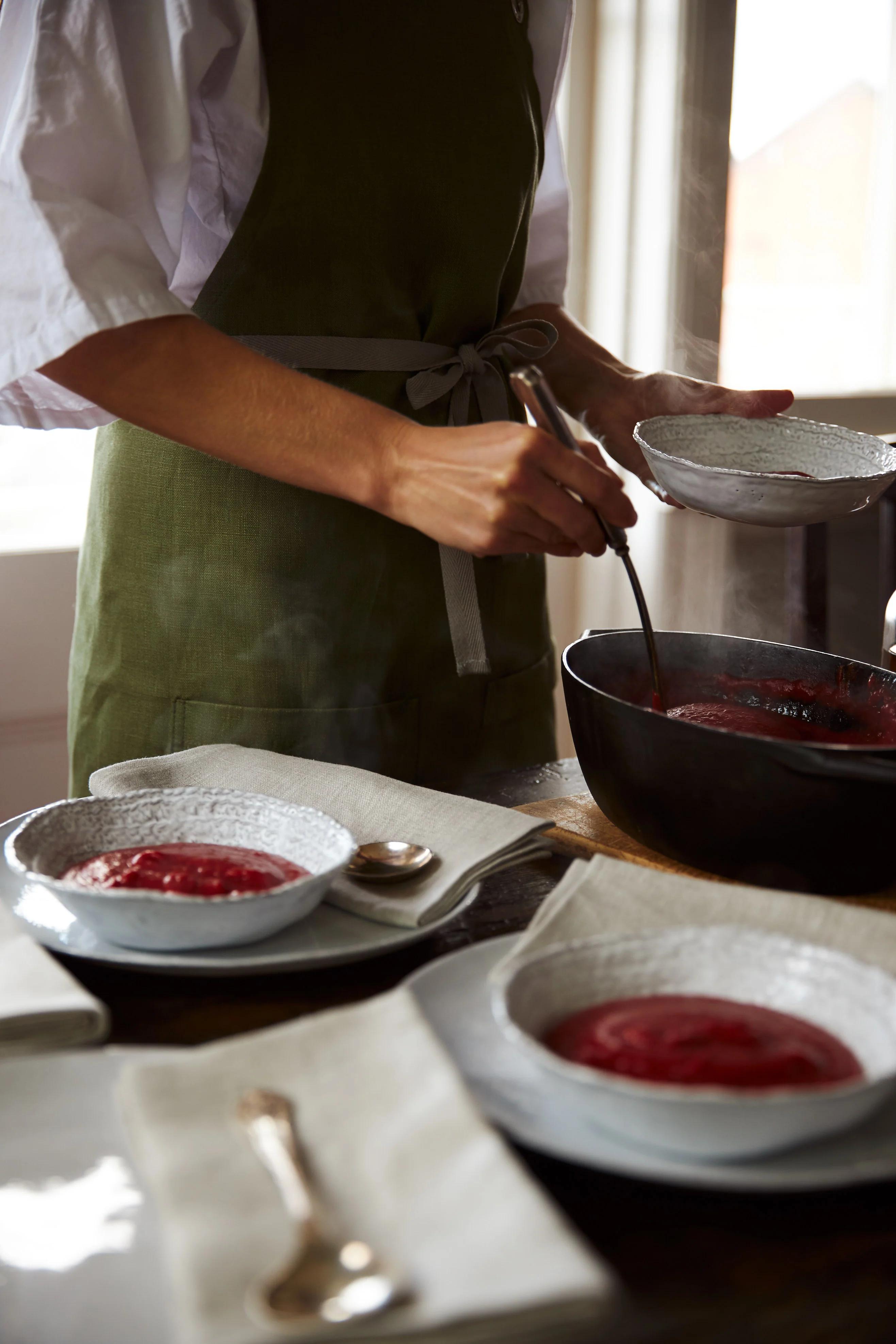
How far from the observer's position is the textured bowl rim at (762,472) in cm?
103

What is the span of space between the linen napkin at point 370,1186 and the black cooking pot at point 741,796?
0.32 metres

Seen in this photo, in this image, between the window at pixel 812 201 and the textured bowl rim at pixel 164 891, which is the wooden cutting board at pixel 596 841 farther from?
the window at pixel 812 201

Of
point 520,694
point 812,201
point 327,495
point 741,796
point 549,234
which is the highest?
point 812,201

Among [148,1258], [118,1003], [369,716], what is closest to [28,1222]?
[148,1258]

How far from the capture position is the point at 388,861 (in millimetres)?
863

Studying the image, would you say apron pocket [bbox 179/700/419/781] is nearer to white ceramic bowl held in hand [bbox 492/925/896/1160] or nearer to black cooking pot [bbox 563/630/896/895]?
black cooking pot [bbox 563/630/896/895]

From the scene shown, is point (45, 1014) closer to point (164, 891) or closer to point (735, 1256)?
point (164, 891)

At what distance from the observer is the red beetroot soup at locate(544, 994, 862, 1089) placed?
0.56 metres

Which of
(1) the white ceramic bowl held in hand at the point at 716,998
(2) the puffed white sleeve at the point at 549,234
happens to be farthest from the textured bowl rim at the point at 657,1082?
(2) the puffed white sleeve at the point at 549,234

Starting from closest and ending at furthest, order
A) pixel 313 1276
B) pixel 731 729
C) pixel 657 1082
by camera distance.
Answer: pixel 313 1276 < pixel 657 1082 < pixel 731 729

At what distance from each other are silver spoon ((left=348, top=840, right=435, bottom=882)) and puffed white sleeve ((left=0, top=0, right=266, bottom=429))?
1.47ft

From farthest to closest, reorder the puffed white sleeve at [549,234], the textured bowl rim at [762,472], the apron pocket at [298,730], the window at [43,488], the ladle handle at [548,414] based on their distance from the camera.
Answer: the window at [43,488] < the puffed white sleeve at [549,234] < the apron pocket at [298,730] < the textured bowl rim at [762,472] < the ladle handle at [548,414]

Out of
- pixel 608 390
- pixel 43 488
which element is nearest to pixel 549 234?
pixel 608 390

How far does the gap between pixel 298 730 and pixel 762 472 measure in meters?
0.55
